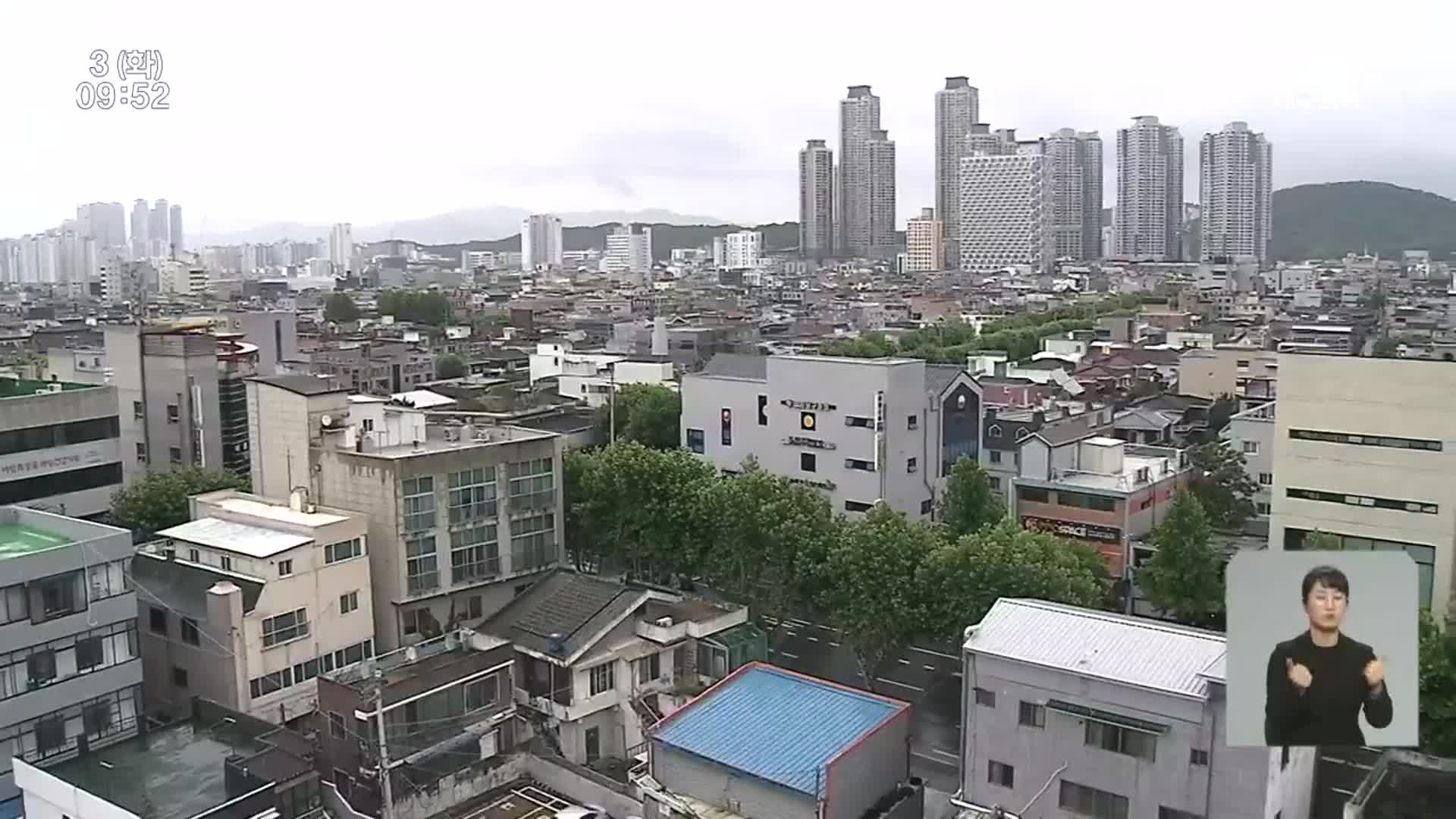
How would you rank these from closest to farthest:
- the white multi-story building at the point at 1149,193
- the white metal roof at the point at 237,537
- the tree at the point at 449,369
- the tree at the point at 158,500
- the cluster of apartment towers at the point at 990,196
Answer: the white metal roof at the point at 237,537
the tree at the point at 158,500
the tree at the point at 449,369
the white multi-story building at the point at 1149,193
the cluster of apartment towers at the point at 990,196

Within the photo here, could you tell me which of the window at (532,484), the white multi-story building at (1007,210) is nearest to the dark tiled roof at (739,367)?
the window at (532,484)

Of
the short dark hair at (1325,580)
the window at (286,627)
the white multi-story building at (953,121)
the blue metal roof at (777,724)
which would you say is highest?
the white multi-story building at (953,121)

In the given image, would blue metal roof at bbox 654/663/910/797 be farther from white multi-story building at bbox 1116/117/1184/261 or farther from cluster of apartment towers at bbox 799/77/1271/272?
white multi-story building at bbox 1116/117/1184/261

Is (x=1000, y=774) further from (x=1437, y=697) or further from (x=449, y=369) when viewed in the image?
(x=449, y=369)

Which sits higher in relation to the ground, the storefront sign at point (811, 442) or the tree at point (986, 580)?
the storefront sign at point (811, 442)

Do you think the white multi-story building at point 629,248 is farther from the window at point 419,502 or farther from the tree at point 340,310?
the window at point 419,502

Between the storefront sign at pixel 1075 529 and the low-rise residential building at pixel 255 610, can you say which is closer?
the low-rise residential building at pixel 255 610

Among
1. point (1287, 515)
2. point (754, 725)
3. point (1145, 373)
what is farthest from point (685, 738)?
point (1145, 373)
